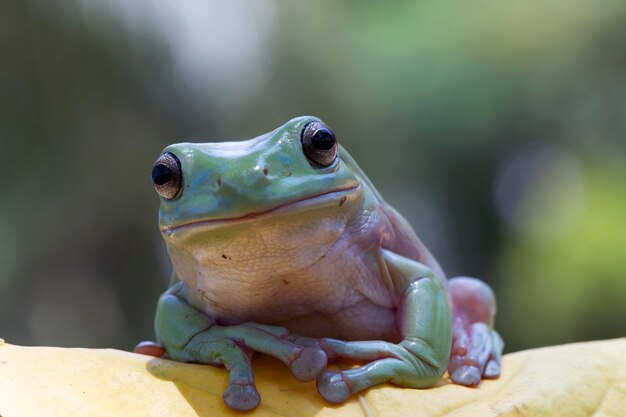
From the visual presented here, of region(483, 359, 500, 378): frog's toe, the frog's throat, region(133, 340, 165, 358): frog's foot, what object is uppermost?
the frog's throat

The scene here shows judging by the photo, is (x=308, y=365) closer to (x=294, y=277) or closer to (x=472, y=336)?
(x=294, y=277)

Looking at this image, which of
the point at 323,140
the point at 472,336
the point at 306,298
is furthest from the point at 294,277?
the point at 472,336

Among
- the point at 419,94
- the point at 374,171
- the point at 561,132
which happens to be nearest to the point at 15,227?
the point at 374,171

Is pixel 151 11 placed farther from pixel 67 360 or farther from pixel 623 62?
pixel 67 360

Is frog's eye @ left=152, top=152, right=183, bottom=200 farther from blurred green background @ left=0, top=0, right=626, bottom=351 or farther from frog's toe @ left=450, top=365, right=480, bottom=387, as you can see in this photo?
blurred green background @ left=0, top=0, right=626, bottom=351

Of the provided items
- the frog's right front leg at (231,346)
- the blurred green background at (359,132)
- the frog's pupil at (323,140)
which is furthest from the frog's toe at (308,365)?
the blurred green background at (359,132)

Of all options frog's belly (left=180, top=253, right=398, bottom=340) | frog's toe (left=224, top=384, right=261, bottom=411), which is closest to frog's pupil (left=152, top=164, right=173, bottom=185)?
frog's belly (left=180, top=253, right=398, bottom=340)
